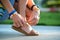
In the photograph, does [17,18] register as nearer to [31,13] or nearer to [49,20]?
[31,13]

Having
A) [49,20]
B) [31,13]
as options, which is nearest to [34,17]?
[31,13]

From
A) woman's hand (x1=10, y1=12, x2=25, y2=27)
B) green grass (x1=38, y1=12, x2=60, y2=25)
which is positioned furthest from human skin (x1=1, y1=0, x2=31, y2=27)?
green grass (x1=38, y1=12, x2=60, y2=25)

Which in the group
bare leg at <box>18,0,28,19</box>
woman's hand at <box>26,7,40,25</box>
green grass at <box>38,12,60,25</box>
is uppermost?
→ bare leg at <box>18,0,28,19</box>

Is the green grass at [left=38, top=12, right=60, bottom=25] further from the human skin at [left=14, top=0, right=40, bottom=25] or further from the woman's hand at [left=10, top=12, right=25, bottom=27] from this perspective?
the woman's hand at [left=10, top=12, right=25, bottom=27]

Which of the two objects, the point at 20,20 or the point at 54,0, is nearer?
the point at 20,20

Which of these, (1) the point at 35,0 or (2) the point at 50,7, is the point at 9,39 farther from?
(2) the point at 50,7

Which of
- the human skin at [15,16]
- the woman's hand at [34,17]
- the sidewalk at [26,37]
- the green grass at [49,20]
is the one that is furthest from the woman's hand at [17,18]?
the green grass at [49,20]

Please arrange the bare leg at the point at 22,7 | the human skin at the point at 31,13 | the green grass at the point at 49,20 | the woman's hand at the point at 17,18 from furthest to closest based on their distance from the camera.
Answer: the green grass at the point at 49,20 → the human skin at the point at 31,13 → the bare leg at the point at 22,7 → the woman's hand at the point at 17,18

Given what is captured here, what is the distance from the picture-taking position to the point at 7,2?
5.08ft

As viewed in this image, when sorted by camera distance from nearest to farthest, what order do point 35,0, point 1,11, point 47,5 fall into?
point 1,11, point 35,0, point 47,5

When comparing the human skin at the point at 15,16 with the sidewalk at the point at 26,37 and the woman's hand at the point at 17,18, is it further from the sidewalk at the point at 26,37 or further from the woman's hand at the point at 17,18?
the sidewalk at the point at 26,37

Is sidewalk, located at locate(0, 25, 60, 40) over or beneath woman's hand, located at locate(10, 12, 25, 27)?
beneath

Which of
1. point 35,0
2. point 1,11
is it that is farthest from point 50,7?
point 1,11

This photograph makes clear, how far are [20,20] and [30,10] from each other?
38 centimetres
